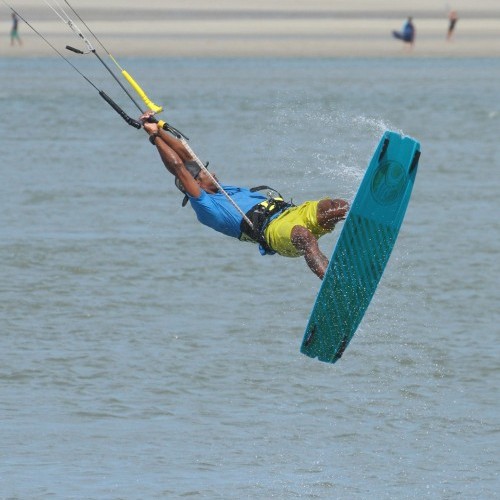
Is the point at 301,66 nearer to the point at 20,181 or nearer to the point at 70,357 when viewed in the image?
the point at 20,181

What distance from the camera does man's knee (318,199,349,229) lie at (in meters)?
10.7

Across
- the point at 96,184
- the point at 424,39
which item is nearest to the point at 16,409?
the point at 96,184

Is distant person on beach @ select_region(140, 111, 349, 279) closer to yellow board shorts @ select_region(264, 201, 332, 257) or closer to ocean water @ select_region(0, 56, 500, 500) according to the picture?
yellow board shorts @ select_region(264, 201, 332, 257)

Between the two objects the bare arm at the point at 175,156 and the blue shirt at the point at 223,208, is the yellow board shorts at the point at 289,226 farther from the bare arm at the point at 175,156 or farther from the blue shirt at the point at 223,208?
the bare arm at the point at 175,156

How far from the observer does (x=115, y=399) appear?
1202 centimetres

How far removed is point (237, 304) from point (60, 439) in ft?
17.2

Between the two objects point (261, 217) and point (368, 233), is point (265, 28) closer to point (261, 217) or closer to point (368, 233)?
point (261, 217)

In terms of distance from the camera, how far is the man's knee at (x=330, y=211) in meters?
10.7

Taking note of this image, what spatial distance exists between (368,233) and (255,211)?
870 millimetres

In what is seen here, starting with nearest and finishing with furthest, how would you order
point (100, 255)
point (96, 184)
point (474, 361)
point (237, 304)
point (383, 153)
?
point (383, 153) → point (474, 361) → point (237, 304) → point (100, 255) → point (96, 184)

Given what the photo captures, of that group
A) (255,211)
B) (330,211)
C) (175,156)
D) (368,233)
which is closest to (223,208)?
(255,211)

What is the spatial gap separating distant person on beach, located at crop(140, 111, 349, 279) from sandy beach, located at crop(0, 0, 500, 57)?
5331 cm

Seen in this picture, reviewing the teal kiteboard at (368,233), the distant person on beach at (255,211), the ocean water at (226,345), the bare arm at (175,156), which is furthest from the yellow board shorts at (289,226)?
the ocean water at (226,345)

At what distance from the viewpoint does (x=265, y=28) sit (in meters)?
80.4
